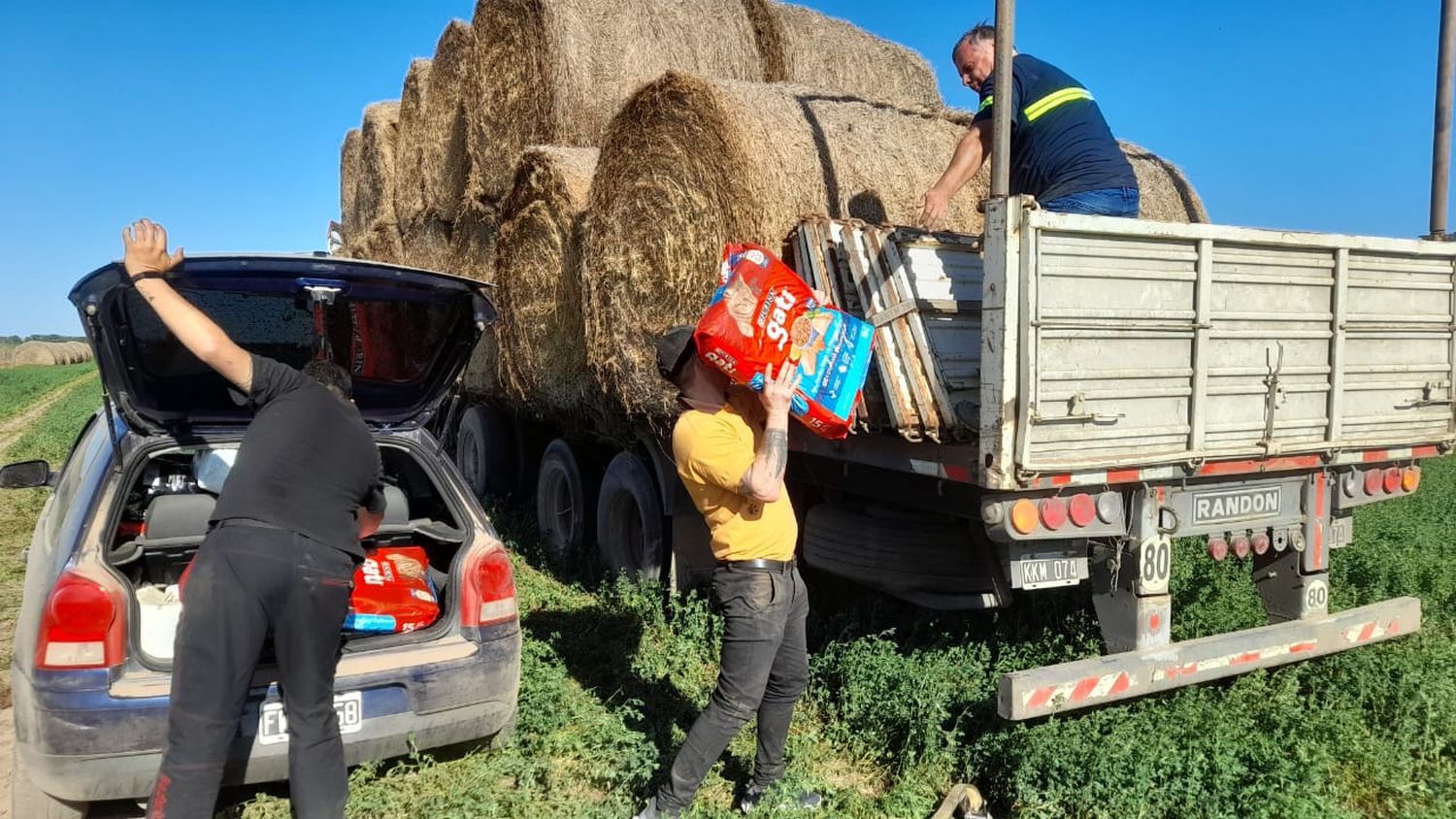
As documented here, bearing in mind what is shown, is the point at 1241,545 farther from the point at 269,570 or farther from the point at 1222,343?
the point at 269,570

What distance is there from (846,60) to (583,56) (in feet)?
7.59

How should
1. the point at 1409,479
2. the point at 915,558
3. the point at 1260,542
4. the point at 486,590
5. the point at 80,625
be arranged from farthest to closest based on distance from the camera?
the point at 1409,479 < the point at 915,558 < the point at 1260,542 < the point at 486,590 < the point at 80,625

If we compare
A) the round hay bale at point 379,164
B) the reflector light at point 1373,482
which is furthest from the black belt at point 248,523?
the round hay bale at point 379,164

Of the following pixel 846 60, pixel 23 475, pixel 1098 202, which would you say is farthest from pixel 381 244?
pixel 1098 202

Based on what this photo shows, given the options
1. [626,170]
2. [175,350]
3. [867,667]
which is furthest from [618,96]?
[867,667]

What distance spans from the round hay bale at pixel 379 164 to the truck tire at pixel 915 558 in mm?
7173

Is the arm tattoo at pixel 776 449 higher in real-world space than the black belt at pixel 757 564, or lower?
higher

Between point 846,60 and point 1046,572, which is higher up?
point 846,60

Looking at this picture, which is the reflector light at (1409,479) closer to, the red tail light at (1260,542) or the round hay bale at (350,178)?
the red tail light at (1260,542)

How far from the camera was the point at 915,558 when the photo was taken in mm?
4289

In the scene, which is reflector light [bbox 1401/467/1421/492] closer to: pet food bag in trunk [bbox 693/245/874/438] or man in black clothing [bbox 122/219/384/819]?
pet food bag in trunk [bbox 693/245/874/438]

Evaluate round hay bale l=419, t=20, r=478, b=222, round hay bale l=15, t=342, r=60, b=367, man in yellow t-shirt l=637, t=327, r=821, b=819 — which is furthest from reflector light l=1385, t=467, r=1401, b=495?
round hay bale l=15, t=342, r=60, b=367

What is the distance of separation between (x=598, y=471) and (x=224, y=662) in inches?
180

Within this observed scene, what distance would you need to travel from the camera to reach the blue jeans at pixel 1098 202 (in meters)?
4.64
